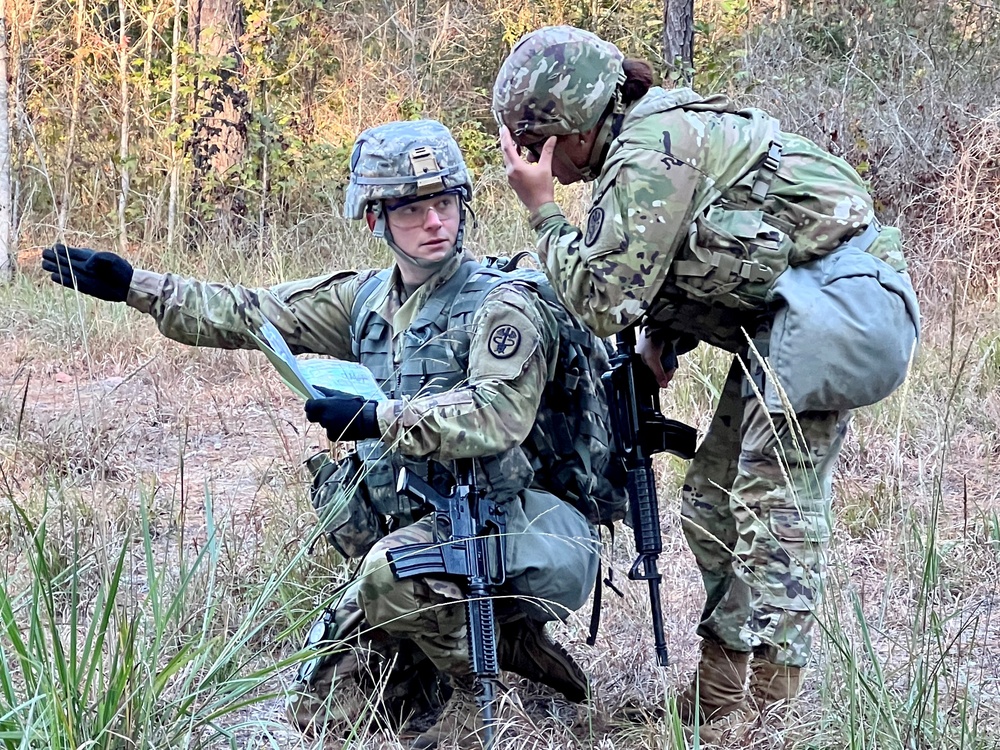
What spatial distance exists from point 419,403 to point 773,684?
3.40 feet

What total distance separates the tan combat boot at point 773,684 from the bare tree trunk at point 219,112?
639cm

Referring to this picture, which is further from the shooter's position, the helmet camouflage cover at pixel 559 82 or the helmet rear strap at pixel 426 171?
the helmet rear strap at pixel 426 171

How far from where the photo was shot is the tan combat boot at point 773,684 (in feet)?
9.01

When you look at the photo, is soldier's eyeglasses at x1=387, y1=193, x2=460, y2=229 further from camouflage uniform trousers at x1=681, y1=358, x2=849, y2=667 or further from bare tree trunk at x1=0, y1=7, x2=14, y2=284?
bare tree trunk at x1=0, y1=7, x2=14, y2=284

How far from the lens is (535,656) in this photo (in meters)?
3.10

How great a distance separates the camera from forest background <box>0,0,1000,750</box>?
2.20m

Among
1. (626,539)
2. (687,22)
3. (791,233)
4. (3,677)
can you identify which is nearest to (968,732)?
(791,233)

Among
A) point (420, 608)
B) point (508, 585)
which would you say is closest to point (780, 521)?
point (508, 585)

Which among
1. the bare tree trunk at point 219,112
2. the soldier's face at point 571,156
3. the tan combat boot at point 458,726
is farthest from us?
the bare tree trunk at point 219,112

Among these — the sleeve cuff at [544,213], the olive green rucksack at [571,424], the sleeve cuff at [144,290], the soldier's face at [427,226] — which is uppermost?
the sleeve cuff at [544,213]

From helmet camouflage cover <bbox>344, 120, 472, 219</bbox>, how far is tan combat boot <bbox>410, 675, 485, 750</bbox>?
4.00 ft

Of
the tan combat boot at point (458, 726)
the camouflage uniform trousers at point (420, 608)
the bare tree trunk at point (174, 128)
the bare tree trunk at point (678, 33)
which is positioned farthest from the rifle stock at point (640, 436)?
the bare tree trunk at point (678, 33)

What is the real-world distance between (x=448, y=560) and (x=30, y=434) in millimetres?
2576

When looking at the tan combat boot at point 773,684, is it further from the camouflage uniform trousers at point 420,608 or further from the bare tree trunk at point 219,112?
the bare tree trunk at point 219,112
